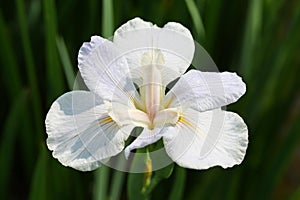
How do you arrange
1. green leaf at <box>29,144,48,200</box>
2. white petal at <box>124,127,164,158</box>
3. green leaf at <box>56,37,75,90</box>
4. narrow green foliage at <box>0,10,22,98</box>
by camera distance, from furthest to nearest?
narrow green foliage at <box>0,10,22,98</box> → green leaf at <box>56,37,75,90</box> → green leaf at <box>29,144,48,200</box> → white petal at <box>124,127,164,158</box>

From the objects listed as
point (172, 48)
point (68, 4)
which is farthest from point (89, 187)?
point (172, 48)

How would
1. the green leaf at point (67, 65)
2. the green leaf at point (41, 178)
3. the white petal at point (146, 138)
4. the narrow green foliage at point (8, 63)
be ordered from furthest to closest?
1. the narrow green foliage at point (8, 63)
2. the green leaf at point (67, 65)
3. the green leaf at point (41, 178)
4. the white petal at point (146, 138)

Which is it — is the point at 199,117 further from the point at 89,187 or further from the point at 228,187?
the point at 89,187

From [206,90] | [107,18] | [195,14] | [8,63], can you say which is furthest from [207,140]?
[8,63]

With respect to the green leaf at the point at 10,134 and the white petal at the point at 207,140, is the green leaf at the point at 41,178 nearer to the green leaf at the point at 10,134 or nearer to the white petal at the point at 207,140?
the green leaf at the point at 10,134

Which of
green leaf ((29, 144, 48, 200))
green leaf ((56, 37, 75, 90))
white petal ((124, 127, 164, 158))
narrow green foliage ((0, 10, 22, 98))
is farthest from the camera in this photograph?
narrow green foliage ((0, 10, 22, 98))

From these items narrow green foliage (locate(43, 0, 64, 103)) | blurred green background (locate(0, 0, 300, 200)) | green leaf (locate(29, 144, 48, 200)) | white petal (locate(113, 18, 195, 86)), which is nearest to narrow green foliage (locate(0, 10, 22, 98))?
blurred green background (locate(0, 0, 300, 200))

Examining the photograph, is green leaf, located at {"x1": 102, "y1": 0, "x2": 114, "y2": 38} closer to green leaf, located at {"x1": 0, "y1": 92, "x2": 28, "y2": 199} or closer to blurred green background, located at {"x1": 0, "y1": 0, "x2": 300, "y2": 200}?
blurred green background, located at {"x1": 0, "y1": 0, "x2": 300, "y2": 200}

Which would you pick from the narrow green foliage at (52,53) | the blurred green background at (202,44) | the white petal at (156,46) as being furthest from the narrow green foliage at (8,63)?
the white petal at (156,46)
